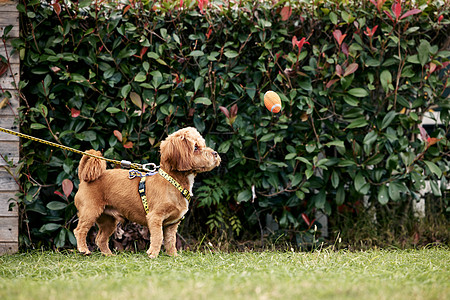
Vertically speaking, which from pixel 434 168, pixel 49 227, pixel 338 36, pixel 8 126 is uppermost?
pixel 338 36

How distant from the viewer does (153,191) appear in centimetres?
366

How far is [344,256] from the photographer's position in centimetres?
367

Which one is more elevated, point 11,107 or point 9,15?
point 9,15

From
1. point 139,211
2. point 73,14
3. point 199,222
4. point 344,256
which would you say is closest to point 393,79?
point 344,256

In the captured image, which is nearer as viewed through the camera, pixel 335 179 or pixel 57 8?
pixel 57 8

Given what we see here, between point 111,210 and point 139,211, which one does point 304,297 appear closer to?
point 139,211

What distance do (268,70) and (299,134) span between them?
0.73 m

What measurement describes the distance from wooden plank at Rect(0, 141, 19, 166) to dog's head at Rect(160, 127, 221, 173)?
1.62 metres

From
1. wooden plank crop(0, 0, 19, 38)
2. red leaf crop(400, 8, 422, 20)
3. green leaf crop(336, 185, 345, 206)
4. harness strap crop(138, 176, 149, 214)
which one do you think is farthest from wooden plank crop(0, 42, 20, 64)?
red leaf crop(400, 8, 422, 20)

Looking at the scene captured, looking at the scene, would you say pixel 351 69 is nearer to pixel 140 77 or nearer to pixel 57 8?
pixel 140 77

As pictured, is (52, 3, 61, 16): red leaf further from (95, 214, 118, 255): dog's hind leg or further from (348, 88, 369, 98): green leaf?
(348, 88, 369, 98): green leaf

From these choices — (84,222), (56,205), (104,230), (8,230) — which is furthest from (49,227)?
(84,222)

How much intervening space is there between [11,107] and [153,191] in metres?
1.78

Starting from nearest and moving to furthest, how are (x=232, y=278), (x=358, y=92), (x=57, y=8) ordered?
(x=232, y=278) → (x=57, y=8) → (x=358, y=92)
